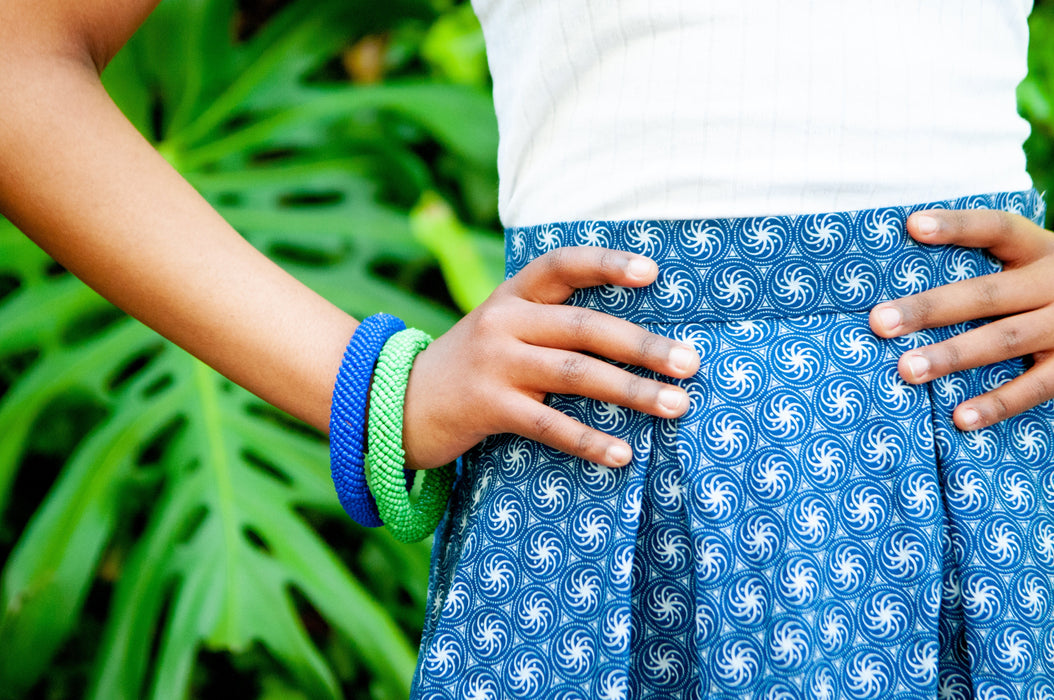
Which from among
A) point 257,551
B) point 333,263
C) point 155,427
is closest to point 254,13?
point 333,263

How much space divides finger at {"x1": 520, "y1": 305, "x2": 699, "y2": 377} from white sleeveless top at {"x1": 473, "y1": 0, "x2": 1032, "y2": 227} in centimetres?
7

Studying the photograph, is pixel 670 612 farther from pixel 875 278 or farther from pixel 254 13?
pixel 254 13

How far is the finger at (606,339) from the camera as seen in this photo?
449mm

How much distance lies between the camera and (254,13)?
5.41 ft

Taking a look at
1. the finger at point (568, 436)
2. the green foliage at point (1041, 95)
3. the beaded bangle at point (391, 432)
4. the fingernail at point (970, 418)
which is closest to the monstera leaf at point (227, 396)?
the beaded bangle at point (391, 432)

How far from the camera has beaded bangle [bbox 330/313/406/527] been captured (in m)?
0.52

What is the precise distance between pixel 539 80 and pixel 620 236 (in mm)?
121

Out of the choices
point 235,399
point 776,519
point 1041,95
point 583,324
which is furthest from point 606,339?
point 1041,95

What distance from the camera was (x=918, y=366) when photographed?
0.45m

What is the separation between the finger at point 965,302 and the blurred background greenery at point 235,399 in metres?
0.79

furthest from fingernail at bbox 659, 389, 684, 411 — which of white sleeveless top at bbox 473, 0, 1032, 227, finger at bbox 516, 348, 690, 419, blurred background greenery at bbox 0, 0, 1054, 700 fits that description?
blurred background greenery at bbox 0, 0, 1054, 700

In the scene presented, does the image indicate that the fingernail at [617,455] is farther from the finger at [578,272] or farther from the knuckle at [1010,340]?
the knuckle at [1010,340]

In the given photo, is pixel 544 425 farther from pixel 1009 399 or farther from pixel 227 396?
pixel 227 396

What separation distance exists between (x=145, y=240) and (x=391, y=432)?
206mm
